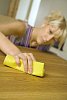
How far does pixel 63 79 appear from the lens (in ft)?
2.45

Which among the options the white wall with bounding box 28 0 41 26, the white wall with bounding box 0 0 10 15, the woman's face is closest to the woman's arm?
the woman's face

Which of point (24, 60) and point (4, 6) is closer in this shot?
point (24, 60)

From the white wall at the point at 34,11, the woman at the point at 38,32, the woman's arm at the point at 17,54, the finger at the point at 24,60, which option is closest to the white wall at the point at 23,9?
the white wall at the point at 34,11

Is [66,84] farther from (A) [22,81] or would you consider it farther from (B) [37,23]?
(B) [37,23]

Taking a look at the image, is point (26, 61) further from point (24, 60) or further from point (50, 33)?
point (50, 33)

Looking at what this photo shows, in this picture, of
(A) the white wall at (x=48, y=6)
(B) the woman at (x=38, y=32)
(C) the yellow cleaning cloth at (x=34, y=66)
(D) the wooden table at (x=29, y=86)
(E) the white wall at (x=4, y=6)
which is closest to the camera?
(D) the wooden table at (x=29, y=86)

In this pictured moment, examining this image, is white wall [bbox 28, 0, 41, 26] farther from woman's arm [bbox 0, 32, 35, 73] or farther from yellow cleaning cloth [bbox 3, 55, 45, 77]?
yellow cleaning cloth [bbox 3, 55, 45, 77]

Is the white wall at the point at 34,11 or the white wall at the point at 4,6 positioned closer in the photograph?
the white wall at the point at 34,11

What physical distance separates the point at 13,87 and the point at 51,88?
0.13 metres

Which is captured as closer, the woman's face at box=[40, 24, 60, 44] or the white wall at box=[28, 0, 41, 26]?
the woman's face at box=[40, 24, 60, 44]

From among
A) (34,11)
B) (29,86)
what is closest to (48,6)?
(34,11)

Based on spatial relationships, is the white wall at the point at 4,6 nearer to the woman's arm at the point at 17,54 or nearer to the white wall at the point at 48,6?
the white wall at the point at 48,6

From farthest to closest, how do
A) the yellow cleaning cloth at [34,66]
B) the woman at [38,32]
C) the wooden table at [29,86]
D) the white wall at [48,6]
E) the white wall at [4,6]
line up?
the white wall at [4,6] → the white wall at [48,6] → the woman at [38,32] → the yellow cleaning cloth at [34,66] → the wooden table at [29,86]

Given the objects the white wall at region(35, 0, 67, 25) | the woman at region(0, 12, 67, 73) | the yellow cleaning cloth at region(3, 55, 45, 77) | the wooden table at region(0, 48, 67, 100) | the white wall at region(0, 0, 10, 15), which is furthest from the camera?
the white wall at region(0, 0, 10, 15)
